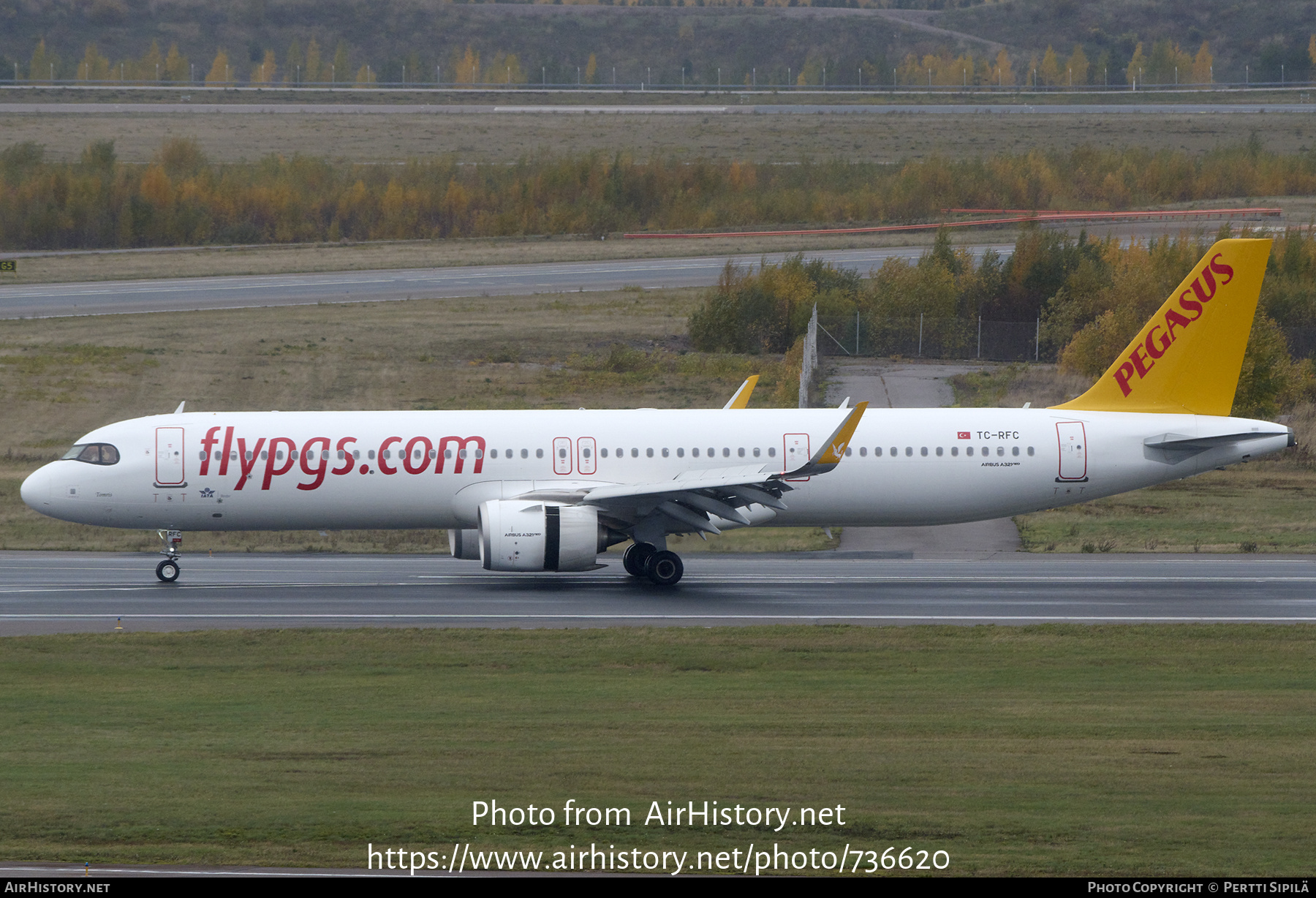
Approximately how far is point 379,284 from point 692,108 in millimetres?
73546

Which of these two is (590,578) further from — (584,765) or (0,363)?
(0,363)

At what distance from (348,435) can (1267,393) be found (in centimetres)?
3245

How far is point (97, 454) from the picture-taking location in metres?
31.2

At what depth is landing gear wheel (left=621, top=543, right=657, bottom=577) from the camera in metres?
31.2

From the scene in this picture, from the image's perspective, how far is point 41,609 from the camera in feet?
92.3

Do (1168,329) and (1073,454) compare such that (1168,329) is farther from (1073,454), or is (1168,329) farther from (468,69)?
(468,69)

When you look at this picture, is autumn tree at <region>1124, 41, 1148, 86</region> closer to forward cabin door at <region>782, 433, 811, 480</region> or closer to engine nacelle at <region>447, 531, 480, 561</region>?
forward cabin door at <region>782, 433, 811, 480</region>

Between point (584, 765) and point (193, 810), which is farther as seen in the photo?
point (584, 765)

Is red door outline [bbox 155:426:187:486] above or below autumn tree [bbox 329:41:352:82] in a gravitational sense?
below

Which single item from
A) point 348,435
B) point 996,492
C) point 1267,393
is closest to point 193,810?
point 348,435

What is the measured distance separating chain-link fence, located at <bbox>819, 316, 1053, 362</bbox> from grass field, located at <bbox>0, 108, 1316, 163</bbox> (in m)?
47.4

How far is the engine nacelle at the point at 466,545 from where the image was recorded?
3111cm

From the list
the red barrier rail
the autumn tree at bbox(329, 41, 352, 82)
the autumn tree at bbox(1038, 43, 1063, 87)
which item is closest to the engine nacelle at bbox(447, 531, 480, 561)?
the red barrier rail

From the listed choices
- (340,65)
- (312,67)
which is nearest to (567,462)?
(340,65)
